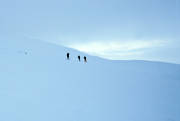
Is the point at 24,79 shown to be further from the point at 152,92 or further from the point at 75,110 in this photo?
the point at 152,92

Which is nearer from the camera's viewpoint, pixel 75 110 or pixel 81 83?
pixel 75 110

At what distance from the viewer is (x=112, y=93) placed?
1103 centimetres

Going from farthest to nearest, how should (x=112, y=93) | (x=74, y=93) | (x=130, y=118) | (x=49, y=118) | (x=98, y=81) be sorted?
(x=98, y=81) → (x=112, y=93) → (x=74, y=93) → (x=130, y=118) → (x=49, y=118)

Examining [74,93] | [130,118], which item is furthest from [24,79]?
[130,118]

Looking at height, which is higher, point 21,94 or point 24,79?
point 24,79

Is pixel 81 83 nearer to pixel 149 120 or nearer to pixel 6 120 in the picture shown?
pixel 149 120

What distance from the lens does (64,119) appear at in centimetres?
720

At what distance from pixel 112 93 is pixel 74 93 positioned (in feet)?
8.59

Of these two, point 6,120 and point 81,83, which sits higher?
point 81,83

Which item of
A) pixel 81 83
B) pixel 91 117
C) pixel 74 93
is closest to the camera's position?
pixel 91 117

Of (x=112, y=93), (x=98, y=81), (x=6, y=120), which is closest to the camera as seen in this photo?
(x=6, y=120)

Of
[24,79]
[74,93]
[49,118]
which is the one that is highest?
[24,79]

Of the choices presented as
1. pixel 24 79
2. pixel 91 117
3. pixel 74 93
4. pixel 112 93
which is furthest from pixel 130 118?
pixel 24 79

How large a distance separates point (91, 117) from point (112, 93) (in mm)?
3566
